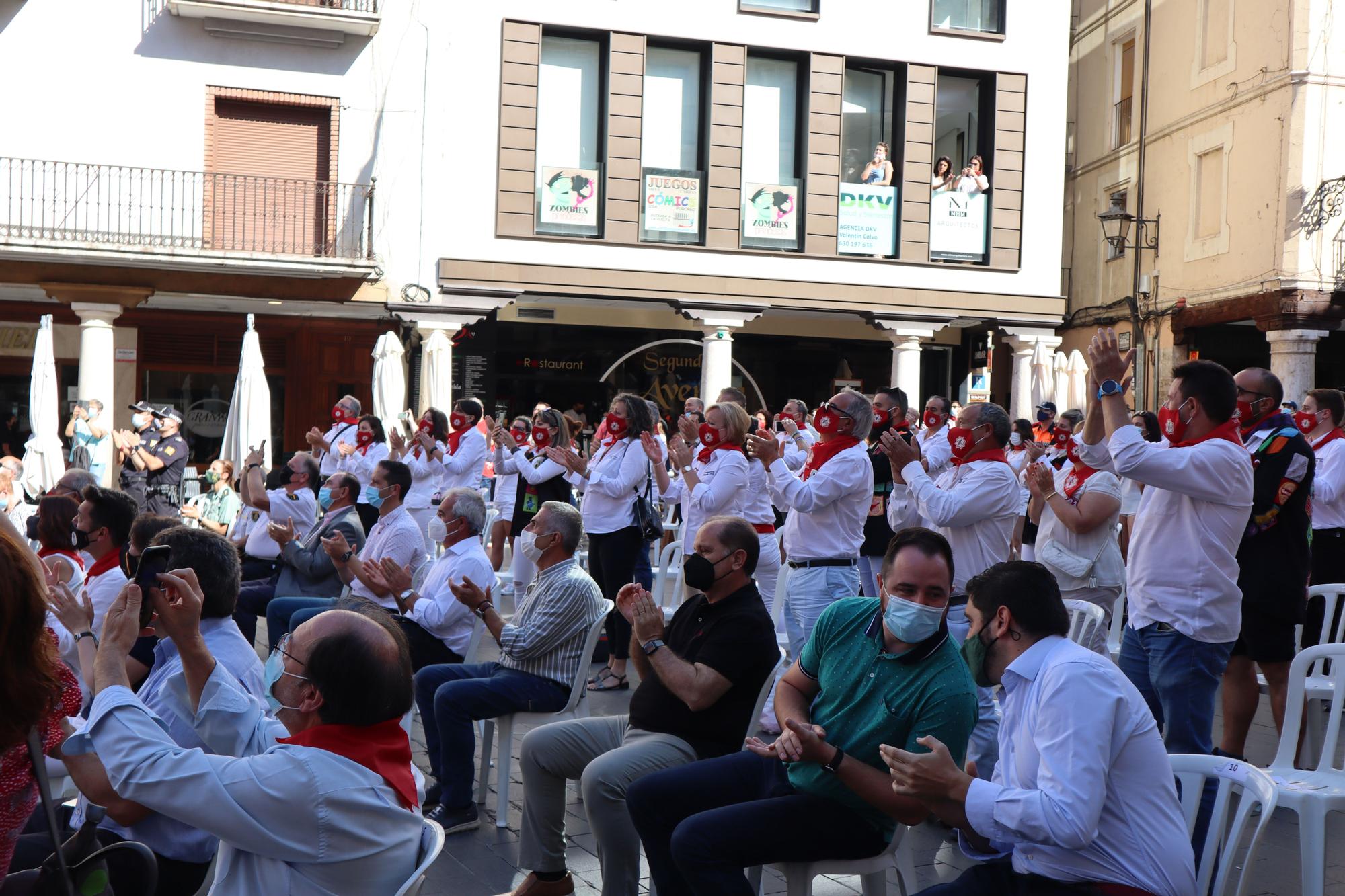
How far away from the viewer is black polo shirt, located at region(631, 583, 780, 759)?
14.2 feet

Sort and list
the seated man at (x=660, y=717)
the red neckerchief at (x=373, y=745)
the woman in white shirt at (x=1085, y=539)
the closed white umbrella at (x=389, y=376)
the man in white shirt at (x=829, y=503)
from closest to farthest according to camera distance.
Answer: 1. the red neckerchief at (x=373, y=745)
2. the seated man at (x=660, y=717)
3. the woman in white shirt at (x=1085, y=539)
4. the man in white shirt at (x=829, y=503)
5. the closed white umbrella at (x=389, y=376)

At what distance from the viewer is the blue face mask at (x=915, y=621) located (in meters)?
3.67

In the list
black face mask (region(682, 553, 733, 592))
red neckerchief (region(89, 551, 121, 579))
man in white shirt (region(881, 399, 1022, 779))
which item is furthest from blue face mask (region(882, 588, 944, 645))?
red neckerchief (region(89, 551, 121, 579))

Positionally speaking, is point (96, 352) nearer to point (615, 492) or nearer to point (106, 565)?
point (615, 492)

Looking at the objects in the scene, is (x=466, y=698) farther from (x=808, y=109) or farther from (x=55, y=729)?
(x=808, y=109)

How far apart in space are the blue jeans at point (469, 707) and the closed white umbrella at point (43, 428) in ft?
30.2

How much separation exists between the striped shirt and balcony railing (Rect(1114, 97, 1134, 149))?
834 inches

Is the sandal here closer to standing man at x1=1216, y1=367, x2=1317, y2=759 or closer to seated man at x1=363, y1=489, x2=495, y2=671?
seated man at x1=363, y1=489, x2=495, y2=671

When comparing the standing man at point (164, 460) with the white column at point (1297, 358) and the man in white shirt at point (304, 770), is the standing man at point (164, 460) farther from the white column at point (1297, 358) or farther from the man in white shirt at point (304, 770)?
the white column at point (1297, 358)

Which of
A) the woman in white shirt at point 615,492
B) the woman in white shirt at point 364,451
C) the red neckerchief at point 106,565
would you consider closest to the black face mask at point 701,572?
the red neckerchief at point 106,565

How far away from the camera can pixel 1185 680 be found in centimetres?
473

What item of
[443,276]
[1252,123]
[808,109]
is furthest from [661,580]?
[1252,123]

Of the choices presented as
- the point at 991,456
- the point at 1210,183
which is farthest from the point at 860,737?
A: the point at 1210,183

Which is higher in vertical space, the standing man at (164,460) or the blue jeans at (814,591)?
the standing man at (164,460)
